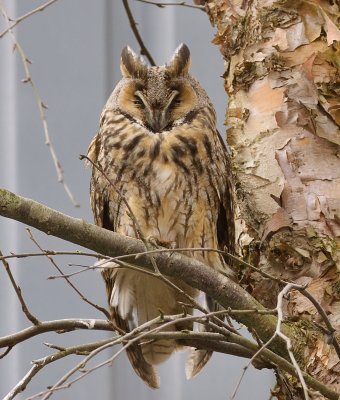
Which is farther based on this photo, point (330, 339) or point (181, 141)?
point (181, 141)

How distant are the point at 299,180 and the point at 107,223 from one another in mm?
546

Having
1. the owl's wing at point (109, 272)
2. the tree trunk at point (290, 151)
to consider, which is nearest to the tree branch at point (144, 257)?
the tree trunk at point (290, 151)

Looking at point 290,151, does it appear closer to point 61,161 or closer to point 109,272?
point 109,272

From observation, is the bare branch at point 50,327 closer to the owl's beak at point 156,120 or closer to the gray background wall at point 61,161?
the owl's beak at point 156,120

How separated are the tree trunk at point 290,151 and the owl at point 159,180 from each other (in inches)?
4.2

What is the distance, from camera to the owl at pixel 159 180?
89.0 inches

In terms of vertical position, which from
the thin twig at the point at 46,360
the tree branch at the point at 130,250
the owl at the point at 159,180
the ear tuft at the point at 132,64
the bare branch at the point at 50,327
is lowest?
the thin twig at the point at 46,360

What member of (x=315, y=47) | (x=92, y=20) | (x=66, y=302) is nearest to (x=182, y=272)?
(x=315, y=47)

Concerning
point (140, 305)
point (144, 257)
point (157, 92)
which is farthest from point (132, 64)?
point (144, 257)

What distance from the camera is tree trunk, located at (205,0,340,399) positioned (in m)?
1.97

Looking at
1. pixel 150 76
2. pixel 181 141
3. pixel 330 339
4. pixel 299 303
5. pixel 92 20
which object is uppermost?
pixel 92 20

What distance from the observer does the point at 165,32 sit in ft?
10.5

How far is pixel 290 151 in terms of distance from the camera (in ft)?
6.83

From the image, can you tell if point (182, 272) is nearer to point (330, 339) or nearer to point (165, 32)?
point (330, 339)
